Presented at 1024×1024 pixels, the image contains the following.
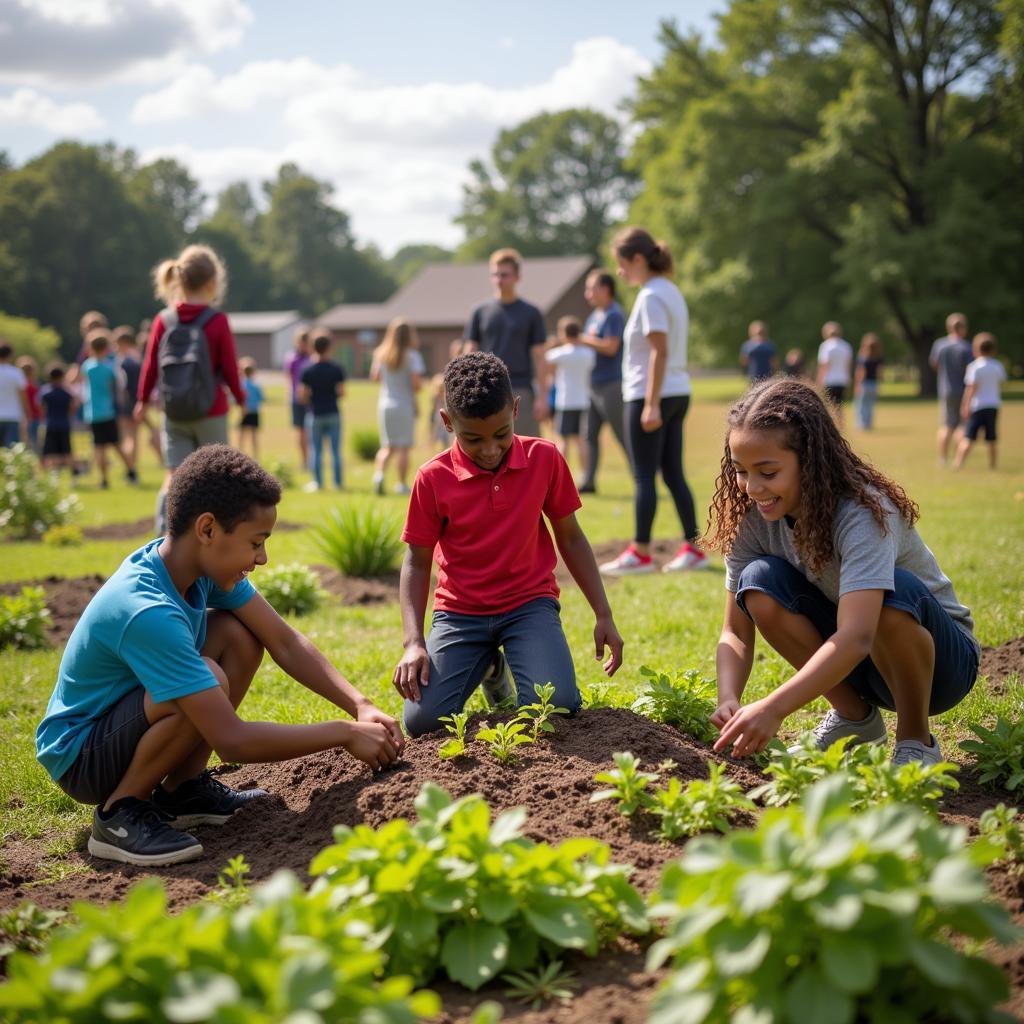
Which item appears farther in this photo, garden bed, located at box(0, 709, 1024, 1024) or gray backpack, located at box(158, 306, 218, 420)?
gray backpack, located at box(158, 306, 218, 420)

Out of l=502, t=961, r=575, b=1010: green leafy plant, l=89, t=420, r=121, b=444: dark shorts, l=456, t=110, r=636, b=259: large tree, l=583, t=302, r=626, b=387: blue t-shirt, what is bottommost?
l=502, t=961, r=575, b=1010: green leafy plant

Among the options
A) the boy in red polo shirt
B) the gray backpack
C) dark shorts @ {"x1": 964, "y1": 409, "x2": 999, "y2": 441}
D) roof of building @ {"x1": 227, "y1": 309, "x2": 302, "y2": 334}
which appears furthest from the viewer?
roof of building @ {"x1": 227, "y1": 309, "x2": 302, "y2": 334}

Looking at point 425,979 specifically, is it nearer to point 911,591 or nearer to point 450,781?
point 450,781

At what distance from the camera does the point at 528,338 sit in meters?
10.2

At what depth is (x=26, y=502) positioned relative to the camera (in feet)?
37.3

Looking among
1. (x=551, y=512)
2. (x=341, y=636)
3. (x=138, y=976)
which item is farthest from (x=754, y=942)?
(x=341, y=636)

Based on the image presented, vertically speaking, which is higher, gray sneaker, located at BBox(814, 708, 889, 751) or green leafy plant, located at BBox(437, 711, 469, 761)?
green leafy plant, located at BBox(437, 711, 469, 761)

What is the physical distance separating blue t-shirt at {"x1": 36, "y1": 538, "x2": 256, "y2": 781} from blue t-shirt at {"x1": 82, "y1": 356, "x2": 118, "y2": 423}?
1245cm

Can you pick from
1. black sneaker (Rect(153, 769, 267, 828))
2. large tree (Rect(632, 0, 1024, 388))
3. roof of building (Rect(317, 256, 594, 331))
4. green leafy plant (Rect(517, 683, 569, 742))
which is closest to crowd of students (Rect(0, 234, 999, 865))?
black sneaker (Rect(153, 769, 267, 828))

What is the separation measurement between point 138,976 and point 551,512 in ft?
Answer: 9.28

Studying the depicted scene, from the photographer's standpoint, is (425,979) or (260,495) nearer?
(425,979)

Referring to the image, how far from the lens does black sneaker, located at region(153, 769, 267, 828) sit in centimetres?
379

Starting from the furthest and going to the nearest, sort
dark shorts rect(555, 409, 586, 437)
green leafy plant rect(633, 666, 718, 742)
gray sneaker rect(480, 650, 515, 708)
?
dark shorts rect(555, 409, 586, 437)
gray sneaker rect(480, 650, 515, 708)
green leafy plant rect(633, 666, 718, 742)

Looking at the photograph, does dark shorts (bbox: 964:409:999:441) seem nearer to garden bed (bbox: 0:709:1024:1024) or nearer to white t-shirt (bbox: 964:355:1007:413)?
white t-shirt (bbox: 964:355:1007:413)
